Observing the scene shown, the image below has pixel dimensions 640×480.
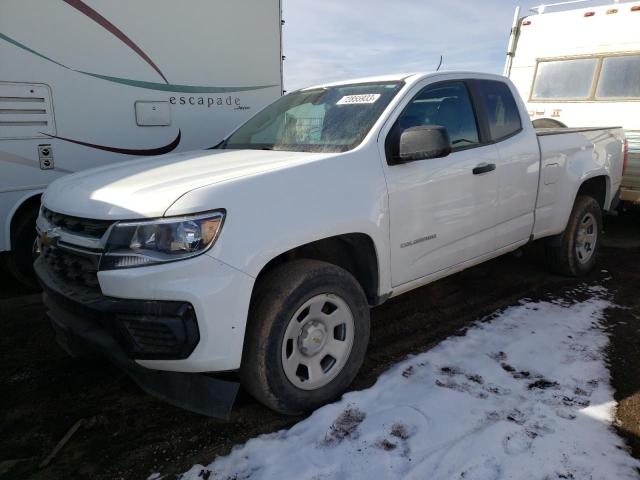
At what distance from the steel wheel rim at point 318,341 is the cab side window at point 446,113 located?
3.78 feet

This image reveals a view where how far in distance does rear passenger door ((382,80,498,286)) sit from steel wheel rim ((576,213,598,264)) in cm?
161

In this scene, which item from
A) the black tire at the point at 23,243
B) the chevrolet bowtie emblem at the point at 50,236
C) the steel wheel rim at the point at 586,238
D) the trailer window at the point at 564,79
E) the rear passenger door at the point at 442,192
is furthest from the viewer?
the trailer window at the point at 564,79

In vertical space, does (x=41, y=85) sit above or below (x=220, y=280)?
above

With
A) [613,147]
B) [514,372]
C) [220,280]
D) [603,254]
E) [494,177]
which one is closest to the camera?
[220,280]

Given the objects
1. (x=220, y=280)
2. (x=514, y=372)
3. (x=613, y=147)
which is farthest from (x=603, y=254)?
(x=220, y=280)

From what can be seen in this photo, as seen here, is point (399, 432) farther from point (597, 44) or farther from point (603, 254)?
point (597, 44)

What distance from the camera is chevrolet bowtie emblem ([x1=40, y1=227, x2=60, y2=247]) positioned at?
8.37 feet

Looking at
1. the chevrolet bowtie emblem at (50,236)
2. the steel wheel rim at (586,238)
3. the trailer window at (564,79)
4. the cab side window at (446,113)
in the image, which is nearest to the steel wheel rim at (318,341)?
the cab side window at (446,113)

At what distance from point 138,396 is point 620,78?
25.1 ft

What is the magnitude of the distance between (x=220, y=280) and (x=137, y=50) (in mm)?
3537

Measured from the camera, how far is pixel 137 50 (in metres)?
4.73

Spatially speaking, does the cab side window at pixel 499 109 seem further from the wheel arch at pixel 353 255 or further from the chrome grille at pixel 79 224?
the chrome grille at pixel 79 224

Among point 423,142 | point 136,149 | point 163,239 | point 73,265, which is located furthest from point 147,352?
point 136,149

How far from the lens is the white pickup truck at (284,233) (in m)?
2.17
